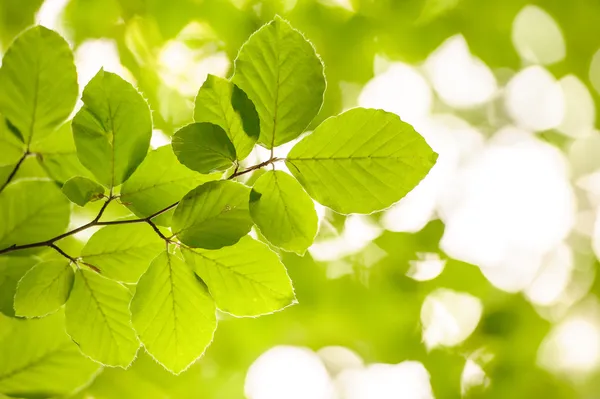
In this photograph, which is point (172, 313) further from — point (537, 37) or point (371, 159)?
point (537, 37)

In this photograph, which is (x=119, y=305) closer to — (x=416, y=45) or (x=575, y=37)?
(x=416, y=45)

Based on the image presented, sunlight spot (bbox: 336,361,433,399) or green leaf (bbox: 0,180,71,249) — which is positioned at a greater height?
green leaf (bbox: 0,180,71,249)

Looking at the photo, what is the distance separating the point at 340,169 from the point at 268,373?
3.17 ft

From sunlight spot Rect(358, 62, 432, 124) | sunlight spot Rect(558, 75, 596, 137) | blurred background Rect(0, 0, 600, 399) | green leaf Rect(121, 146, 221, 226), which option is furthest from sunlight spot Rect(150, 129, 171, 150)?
sunlight spot Rect(558, 75, 596, 137)

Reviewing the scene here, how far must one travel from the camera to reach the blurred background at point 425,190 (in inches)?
49.2

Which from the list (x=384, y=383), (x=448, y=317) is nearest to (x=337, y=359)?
(x=384, y=383)

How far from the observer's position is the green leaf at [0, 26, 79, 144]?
0.37 meters

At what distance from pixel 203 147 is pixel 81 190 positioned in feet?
0.32

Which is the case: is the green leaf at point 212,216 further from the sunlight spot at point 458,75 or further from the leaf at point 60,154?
the sunlight spot at point 458,75

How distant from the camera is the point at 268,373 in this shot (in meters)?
1.22

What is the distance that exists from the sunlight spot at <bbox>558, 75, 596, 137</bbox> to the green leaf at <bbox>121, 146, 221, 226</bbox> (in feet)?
4.26

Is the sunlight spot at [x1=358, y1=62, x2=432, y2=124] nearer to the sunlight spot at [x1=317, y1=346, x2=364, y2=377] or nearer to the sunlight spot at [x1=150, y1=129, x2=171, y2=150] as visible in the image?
the sunlight spot at [x1=150, y1=129, x2=171, y2=150]

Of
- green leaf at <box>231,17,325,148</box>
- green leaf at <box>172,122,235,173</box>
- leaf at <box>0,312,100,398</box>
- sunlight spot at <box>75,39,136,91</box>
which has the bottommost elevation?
leaf at <box>0,312,100,398</box>

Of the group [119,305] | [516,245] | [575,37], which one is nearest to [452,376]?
[516,245]
